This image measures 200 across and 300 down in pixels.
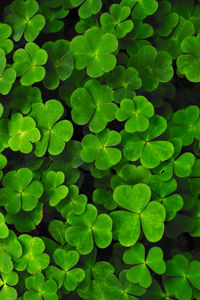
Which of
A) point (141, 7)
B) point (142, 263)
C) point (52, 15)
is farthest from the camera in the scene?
point (52, 15)

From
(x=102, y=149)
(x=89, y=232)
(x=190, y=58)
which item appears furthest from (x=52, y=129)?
(x=190, y=58)

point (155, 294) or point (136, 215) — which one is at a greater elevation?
point (136, 215)

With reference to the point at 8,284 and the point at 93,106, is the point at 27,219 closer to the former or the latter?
the point at 8,284

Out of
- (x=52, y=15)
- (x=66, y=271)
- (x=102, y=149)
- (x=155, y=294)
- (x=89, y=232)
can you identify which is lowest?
(x=155, y=294)

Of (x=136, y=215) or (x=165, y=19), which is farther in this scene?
(x=165, y=19)

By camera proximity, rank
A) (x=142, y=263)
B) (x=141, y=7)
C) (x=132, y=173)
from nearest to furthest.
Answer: (x=142, y=263), (x=132, y=173), (x=141, y=7)

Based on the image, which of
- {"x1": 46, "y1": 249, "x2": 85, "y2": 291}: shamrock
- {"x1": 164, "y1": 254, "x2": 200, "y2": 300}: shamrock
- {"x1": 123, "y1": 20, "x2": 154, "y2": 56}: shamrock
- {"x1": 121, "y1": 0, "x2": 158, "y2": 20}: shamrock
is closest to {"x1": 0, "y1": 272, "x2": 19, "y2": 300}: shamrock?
{"x1": 46, "y1": 249, "x2": 85, "y2": 291}: shamrock

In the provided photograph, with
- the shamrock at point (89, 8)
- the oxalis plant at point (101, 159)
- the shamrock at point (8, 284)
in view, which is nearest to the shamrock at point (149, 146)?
the oxalis plant at point (101, 159)
